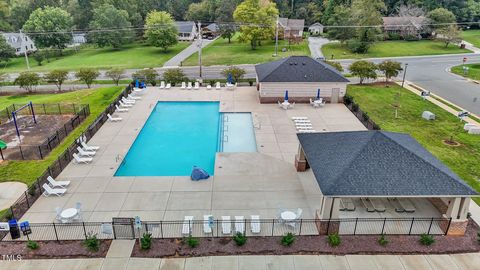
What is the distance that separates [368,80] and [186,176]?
2993 cm

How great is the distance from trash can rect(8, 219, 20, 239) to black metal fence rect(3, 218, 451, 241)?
→ 0.28 m

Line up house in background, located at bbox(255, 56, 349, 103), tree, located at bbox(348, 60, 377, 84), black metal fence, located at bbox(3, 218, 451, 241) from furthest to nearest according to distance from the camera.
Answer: tree, located at bbox(348, 60, 377, 84) < house in background, located at bbox(255, 56, 349, 103) < black metal fence, located at bbox(3, 218, 451, 241)

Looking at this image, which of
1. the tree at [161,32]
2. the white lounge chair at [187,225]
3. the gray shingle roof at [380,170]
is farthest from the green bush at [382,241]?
the tree at [161,32]

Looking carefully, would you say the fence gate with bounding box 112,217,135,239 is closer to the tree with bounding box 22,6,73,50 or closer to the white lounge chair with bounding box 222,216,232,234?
the white lounge chair with bounding box 222,216,232,234

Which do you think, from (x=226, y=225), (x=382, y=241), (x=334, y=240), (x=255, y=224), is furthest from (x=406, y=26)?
(x=226, y=225)

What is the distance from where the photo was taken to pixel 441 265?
1356 cm

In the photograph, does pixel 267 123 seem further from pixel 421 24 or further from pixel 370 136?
pixel 421 24

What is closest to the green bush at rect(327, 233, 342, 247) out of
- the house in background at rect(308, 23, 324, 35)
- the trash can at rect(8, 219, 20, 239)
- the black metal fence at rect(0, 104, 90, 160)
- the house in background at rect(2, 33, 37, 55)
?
the trash can at rect(8, 219, 20, 239)

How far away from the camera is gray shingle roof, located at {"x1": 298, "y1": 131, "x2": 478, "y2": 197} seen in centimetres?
1423

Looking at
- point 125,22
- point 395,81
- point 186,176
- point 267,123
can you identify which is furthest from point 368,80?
point 125,22

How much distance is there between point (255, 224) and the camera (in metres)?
15.2

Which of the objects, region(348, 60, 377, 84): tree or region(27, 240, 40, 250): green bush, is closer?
region(27, 240, 40, 250): green bush

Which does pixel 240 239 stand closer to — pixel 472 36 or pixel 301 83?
pixel 301 83

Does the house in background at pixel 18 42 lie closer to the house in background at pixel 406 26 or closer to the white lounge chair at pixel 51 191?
the white lounge chair at pixel 51 191
